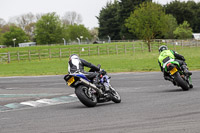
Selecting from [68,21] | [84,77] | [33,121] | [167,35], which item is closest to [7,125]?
[33,121]

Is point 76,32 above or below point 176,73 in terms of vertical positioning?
above

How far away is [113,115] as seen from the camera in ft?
28.2

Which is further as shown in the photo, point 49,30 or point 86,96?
point 49,30

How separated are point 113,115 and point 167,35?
321 ft

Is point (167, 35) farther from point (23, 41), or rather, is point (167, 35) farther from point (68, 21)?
point (68, 21)

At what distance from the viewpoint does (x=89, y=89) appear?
33.5 feet

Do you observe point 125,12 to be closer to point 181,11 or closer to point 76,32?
point 181,11

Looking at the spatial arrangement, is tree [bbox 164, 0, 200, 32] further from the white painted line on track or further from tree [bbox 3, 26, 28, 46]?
the white painted line on track

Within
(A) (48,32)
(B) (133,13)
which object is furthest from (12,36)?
(B) (133,13)

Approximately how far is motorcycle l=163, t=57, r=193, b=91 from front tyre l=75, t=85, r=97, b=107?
3454 mm

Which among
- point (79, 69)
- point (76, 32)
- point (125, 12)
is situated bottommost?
point (79, 69)

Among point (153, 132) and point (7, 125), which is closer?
point (153, 132)

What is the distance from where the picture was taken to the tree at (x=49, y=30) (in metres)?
118

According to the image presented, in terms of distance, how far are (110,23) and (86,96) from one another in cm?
10604
